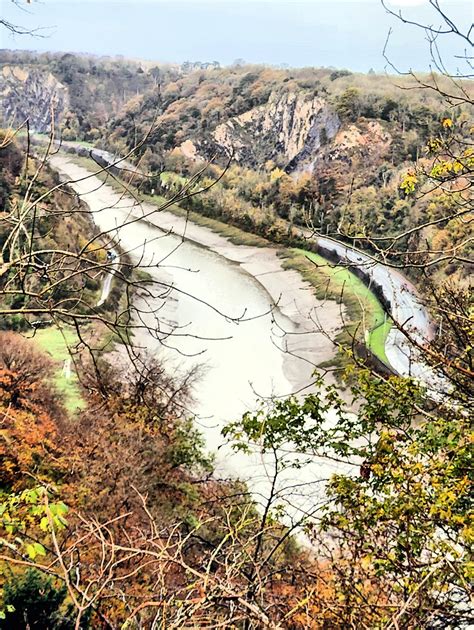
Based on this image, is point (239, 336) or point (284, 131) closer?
point (239, 336)

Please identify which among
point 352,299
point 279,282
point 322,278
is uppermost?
point 322,278

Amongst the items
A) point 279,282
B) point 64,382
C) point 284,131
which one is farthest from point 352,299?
point 284,131

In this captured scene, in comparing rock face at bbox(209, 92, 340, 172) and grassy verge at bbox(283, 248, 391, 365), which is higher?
rock face at bbox(209, 92, 340, 172)

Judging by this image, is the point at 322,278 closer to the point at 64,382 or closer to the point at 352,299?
the point at 352,299

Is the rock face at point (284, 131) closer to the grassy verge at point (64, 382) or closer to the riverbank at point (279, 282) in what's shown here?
the riverbank at point (279, 282)

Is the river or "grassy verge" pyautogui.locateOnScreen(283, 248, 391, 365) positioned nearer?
"grassy verge" pyautogui.locateOnScreen(283, 248, 391, 365)

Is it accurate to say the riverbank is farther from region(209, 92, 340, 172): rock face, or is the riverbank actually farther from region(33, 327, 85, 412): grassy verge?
region(209, 92, 340, 172): rock face

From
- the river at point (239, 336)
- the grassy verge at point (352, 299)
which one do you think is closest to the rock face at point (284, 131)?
the river at point (239, 336)

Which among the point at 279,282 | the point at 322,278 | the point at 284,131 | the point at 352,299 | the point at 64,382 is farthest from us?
the point at 284,131

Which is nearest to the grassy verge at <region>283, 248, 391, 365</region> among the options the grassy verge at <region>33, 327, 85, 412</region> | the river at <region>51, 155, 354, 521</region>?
the river at <region>51, 155, 354, 521</region>
